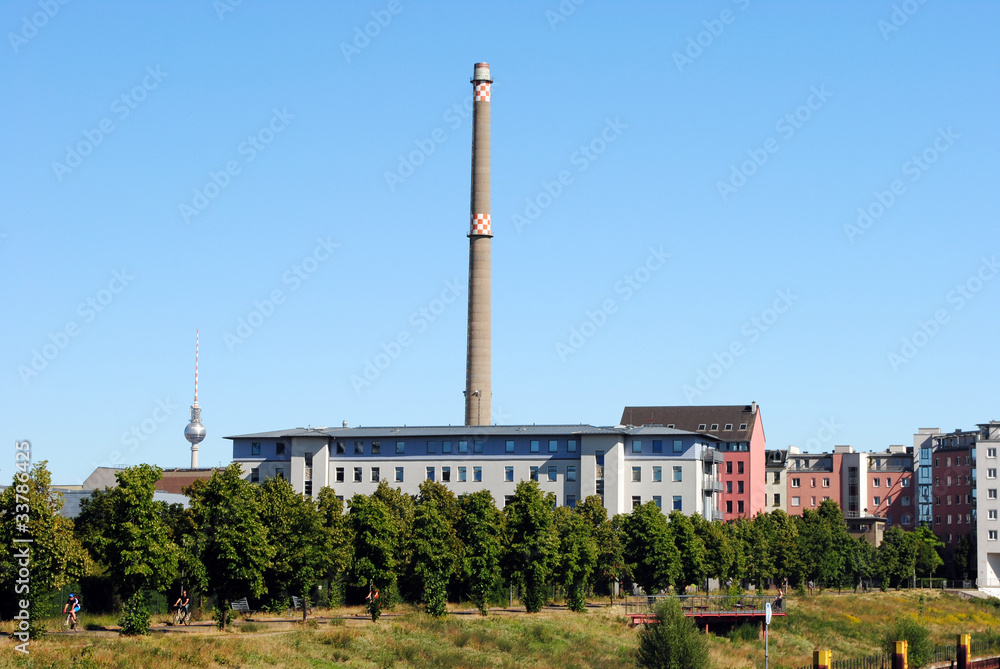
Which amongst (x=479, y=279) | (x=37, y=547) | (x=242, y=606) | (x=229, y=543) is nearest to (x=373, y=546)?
(x=242, y=606)

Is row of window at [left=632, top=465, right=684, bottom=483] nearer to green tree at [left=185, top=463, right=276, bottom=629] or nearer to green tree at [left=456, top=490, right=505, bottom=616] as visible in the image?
green tree at [left=456, top=490, right=505, bottom=616]

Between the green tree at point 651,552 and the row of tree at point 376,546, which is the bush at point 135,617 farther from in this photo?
the green tree at point 651,552

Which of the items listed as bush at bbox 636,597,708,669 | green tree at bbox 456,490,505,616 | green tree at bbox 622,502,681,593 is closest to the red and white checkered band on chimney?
green tree at bbox 622,502,681,593

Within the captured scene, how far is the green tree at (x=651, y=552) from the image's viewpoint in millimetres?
95812

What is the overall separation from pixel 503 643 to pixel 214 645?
59.3 feet

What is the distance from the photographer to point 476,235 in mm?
135625

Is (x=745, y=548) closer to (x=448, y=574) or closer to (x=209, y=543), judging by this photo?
(x=448, y=574)

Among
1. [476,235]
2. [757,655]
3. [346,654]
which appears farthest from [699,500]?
[346,654]

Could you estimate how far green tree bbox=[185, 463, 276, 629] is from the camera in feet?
213

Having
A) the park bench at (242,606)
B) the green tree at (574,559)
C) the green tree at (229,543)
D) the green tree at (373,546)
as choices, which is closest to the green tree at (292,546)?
the green tree at (229,543)

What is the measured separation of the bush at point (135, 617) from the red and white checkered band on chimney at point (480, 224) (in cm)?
7870

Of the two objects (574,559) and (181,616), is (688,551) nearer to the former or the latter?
(574,559)

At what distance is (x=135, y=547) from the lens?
6116 cm

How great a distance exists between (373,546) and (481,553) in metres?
9.62
